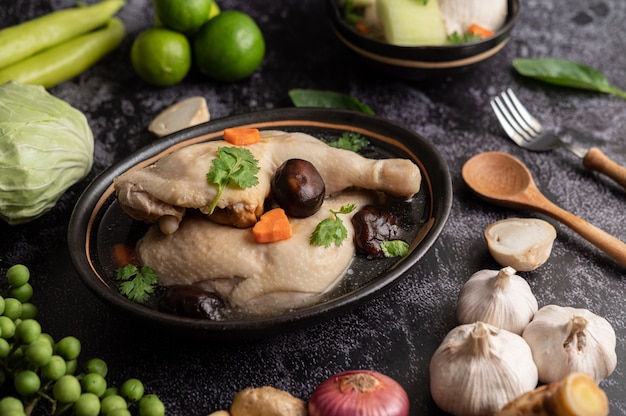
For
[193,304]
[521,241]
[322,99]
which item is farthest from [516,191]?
[193,304]

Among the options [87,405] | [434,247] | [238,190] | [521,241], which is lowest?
[434,247]

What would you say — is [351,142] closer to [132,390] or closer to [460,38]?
[460,38]

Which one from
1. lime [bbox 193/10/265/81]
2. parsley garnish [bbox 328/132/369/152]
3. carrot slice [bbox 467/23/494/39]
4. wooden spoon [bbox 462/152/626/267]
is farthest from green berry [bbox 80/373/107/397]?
carrot slice [bbox 467/23/494/39]

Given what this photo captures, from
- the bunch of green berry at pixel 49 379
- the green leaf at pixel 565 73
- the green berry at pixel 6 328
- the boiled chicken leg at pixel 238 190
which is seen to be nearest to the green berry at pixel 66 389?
the bunch of green berry at pixel 49 379

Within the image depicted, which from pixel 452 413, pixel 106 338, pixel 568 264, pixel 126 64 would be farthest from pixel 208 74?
pixel 452 413

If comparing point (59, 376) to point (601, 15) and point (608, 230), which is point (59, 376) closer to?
point (608, 230)

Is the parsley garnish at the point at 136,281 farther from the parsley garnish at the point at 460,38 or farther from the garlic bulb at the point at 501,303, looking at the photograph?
the parsley garnish at the point at 460,38
